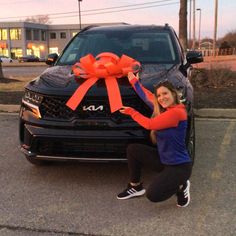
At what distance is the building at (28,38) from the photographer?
91.1 meters

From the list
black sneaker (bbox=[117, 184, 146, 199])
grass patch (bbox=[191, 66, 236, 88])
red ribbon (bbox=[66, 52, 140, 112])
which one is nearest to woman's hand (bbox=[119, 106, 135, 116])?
red ribbon (bbox=[66, 52, 140, 112])

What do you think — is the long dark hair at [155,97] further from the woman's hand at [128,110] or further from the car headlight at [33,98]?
the car headlight at [33,98]

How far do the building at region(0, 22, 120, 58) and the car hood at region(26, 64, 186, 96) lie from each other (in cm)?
8480

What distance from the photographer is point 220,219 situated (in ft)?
12.3

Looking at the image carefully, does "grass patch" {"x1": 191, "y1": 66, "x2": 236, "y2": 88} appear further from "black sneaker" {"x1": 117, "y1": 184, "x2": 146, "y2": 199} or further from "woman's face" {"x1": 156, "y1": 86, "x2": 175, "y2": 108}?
"woman's face" {"x1": 156, "y1": 86, "x2": 175, "y2": 108}

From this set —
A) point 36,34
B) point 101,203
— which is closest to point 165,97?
point 101,203

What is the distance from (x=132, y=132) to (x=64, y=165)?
4.51ft

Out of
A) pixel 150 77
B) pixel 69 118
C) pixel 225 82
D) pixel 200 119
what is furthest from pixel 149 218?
pixel 225 82

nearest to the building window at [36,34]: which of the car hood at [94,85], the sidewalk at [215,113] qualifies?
the sidewalk at [215,113]

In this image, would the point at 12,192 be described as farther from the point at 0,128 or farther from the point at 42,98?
the point at 0,128

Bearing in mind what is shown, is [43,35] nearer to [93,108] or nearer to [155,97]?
[93,108]

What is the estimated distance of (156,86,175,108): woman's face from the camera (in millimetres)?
3846

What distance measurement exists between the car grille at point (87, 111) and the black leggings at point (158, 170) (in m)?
0.37

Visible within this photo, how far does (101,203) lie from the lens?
4148 millimetres
